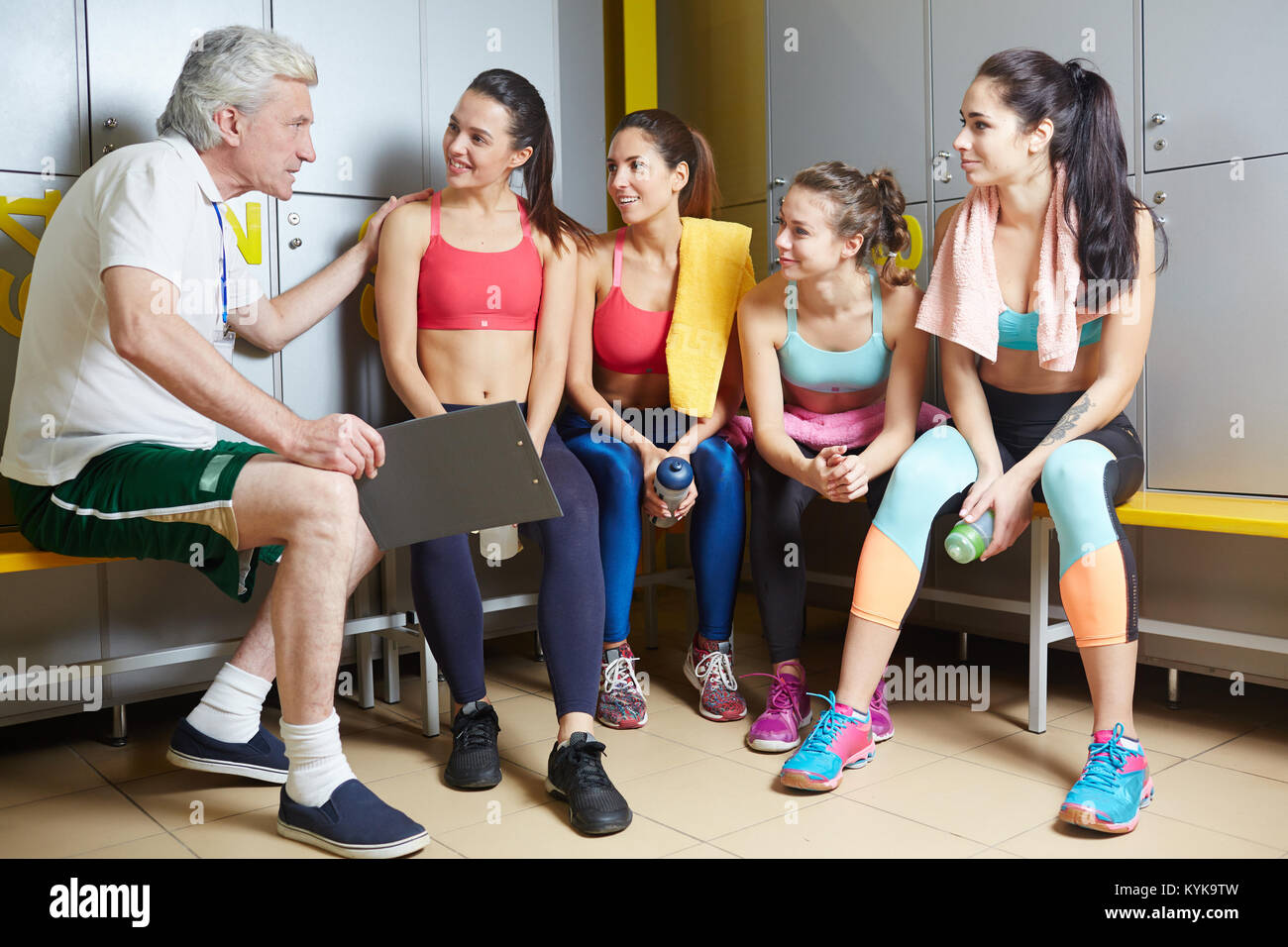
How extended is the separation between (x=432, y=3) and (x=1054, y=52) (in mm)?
1450

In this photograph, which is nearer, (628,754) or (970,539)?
(970,539)

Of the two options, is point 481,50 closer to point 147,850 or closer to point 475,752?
point 475,752

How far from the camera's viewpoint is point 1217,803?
6.12 feet

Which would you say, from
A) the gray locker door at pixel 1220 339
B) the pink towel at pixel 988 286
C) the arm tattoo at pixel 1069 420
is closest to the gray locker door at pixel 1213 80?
the gray locker door at pixel 1220 339

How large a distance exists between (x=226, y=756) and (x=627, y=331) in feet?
3.98

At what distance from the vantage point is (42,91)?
7.09 ft

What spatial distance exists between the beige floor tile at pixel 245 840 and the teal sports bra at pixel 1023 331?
5.01 ft

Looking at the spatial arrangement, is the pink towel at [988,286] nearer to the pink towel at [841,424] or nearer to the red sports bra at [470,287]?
the pink towel at [841,424]

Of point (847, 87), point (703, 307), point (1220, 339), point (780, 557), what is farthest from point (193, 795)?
point (847, 87)

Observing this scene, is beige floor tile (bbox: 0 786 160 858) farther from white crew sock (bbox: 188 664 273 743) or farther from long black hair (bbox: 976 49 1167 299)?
long black hair (bbox: 976 49 1167 299)

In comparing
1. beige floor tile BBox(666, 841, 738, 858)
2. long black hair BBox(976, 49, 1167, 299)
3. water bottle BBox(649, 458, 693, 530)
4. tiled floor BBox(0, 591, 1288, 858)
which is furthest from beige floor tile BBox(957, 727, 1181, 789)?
long black hair BBox(976, 49, 1167, 299)

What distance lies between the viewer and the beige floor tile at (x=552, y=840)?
170 cm

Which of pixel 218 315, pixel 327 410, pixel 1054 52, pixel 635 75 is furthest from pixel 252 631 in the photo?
pixel 635 75

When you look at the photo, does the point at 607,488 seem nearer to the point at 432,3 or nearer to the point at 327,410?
the point at 327,410
